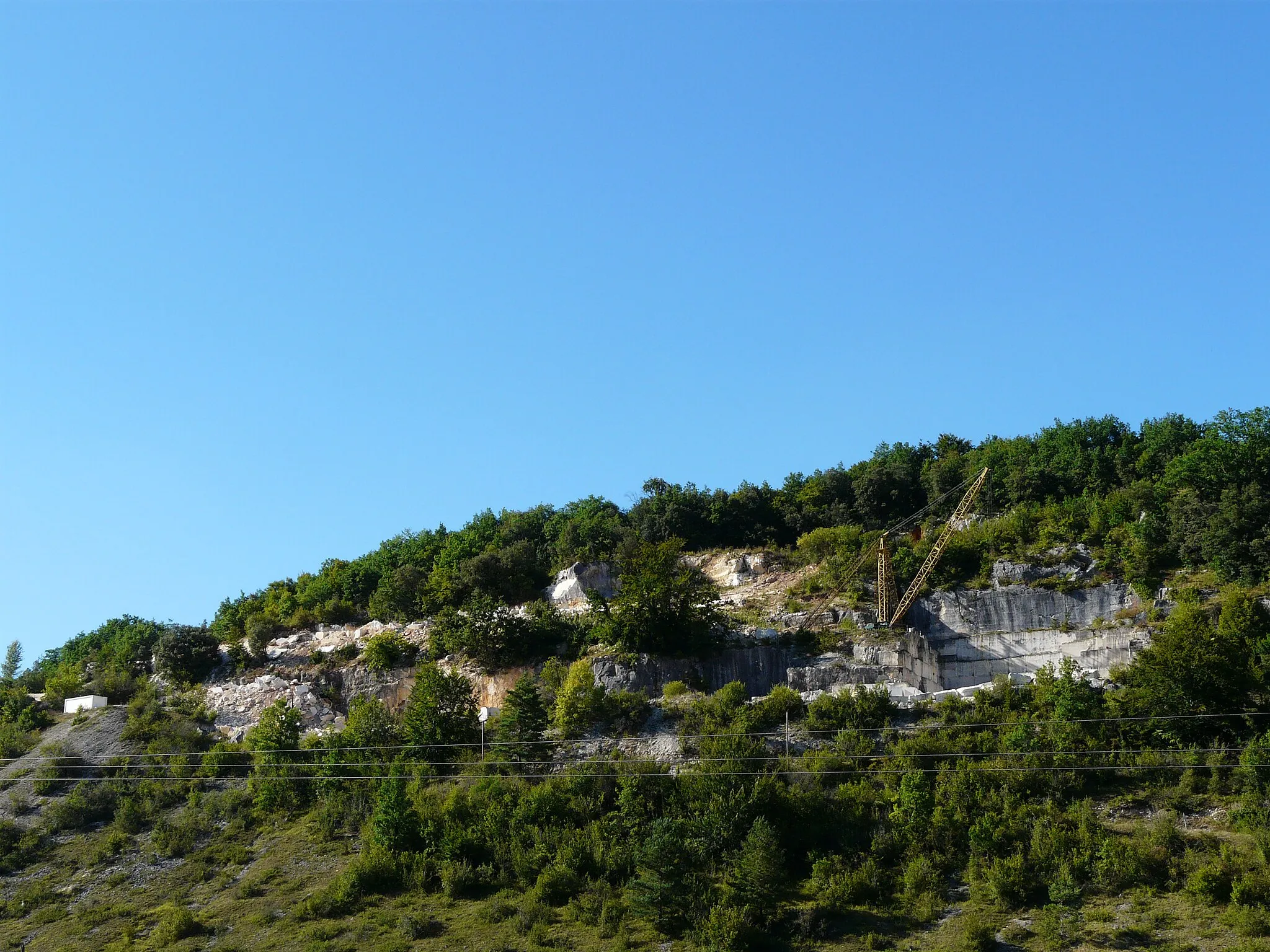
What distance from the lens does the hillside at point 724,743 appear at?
35562 mm

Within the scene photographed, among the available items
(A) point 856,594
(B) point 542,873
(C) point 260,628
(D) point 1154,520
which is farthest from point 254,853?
(D) point 1154,520

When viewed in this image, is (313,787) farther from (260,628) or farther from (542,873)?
(260,628)

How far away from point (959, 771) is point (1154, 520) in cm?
2019

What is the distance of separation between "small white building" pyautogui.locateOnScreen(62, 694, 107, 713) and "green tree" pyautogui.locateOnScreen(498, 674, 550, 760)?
24.0 meters

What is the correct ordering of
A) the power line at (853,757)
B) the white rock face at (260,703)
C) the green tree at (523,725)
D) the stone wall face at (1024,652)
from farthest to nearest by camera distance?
the white rock face at (260,703), the stone wall face at (1024,652), the green tree at (523,725), the power line at (853,757)

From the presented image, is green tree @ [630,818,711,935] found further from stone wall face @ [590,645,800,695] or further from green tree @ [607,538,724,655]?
green tree @ [607,538,724,655]

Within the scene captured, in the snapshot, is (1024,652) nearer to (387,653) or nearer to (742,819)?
(742,819)

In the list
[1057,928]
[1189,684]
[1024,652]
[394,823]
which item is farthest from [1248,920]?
[394,823]

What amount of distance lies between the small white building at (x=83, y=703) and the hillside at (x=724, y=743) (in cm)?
106

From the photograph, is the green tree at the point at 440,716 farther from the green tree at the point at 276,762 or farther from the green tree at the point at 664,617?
the green tree at the point at 664,617

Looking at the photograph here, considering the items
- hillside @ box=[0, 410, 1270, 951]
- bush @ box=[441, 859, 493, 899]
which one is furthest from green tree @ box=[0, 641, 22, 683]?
bush @ box=[441, 859, 493, 899]

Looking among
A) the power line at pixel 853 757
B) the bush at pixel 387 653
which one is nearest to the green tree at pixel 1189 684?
the power line at pixel 853 757

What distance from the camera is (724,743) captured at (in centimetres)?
4297

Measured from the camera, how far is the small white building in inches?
2338
